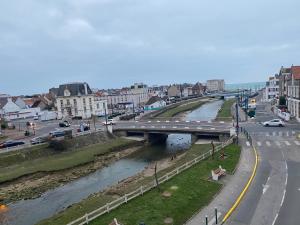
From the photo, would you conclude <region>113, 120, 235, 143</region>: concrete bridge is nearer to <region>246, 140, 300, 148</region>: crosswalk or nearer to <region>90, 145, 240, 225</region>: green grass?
<region>246, 140, 300, 148</region>: crosswalk

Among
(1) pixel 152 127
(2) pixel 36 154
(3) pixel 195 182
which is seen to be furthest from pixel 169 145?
(3) pixel 195 182

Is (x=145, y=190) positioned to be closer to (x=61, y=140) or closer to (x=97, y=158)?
(x=97, y=158)

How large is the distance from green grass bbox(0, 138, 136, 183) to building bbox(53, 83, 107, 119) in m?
42.8

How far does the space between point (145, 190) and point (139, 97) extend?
163 meters

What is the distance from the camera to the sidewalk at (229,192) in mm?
22375

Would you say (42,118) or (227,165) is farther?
(42,118)

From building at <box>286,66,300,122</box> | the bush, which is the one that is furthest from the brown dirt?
building at <box>286,66,300,122</box>

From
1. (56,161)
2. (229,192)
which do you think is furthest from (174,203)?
(56,161)

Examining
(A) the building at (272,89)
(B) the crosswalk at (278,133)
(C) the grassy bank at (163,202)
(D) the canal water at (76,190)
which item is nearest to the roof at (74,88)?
(D) the canal water at (76,190)

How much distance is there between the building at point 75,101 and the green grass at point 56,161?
42832 millimetres

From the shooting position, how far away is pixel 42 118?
108188 millimetres

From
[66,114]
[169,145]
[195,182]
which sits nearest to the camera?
[195,182]

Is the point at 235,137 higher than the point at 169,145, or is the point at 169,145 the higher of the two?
the point at 235,137

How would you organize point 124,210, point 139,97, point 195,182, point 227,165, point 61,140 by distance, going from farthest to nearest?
point 139,97 → point 61,140 → point 227,165 → point 195,182 → point 124,210
